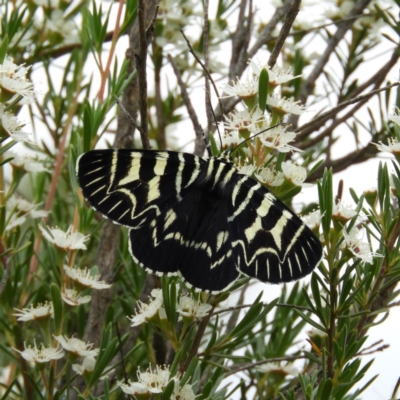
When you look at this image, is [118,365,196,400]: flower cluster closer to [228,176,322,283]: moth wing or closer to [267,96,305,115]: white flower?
[228,176,322,283]: moth wing

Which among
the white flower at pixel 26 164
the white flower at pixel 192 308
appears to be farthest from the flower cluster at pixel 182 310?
the white flower at pixel 26 164

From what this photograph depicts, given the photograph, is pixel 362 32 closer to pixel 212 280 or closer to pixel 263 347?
pixel 263 347

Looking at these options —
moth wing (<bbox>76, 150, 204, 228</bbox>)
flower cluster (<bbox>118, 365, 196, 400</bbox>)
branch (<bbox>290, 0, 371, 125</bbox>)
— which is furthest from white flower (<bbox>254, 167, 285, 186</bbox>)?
branch (<bbox>290, 0, 371, 125</bbox>)

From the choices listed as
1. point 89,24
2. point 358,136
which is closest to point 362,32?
point 358,136

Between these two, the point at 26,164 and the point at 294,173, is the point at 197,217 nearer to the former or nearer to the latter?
the point at 294,173

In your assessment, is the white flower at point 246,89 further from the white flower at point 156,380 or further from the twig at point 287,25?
the white flower at point 156,380

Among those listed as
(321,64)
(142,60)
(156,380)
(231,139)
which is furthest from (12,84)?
(321,64)
